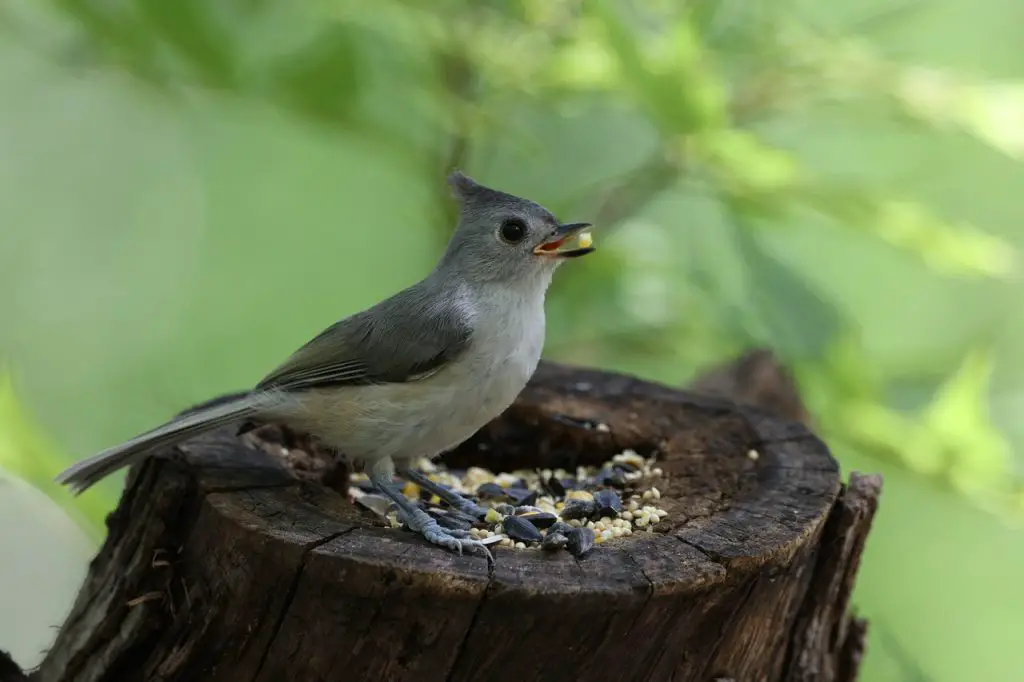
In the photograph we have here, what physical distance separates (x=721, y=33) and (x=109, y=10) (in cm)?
153

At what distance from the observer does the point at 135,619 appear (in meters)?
1.58

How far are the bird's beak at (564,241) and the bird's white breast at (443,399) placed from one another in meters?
0.10

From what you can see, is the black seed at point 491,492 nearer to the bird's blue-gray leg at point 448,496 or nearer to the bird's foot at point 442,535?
the bird's blue-gray leg at point 448,496

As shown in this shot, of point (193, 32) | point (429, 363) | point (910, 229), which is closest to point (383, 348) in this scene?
point (429, 363)

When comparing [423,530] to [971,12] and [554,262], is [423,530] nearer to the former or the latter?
[554,262]

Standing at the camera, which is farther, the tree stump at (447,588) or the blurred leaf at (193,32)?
the blurred leaf at (193,32)

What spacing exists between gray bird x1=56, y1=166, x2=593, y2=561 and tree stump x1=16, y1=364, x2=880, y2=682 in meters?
0.10

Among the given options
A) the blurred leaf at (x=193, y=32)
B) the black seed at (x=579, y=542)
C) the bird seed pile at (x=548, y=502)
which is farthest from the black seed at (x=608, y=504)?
the blurred leaf at (x=193, y=32)

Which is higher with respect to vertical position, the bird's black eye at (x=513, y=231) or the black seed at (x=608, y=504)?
the bird's black eye at (x=513, y=231)

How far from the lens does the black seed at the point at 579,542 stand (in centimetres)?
149

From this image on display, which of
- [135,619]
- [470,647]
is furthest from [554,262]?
[135,619]

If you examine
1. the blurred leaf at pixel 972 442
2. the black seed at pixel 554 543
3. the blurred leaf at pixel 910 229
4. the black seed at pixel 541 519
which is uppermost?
the blurred leaf at pixel 910 229

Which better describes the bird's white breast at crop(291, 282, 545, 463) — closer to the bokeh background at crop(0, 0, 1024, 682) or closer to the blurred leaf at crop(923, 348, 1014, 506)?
the bokeh background at crop(0, 0, 1024, 682)

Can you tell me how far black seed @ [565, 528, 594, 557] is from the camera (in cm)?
149
